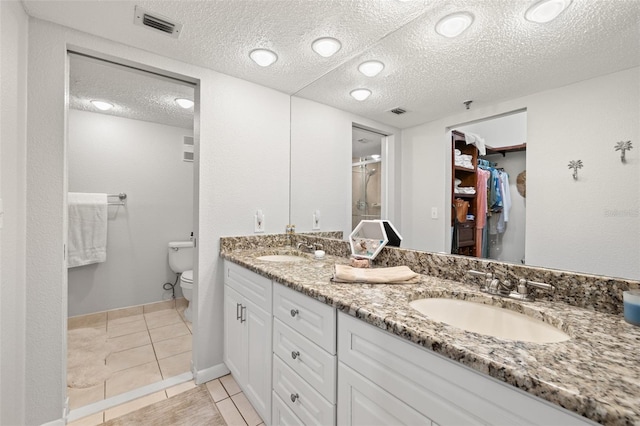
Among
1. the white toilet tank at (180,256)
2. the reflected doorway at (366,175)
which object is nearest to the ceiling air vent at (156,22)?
the reflected doorway at (366,175)

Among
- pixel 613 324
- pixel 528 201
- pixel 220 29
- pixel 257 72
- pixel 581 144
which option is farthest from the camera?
pixel 257 72

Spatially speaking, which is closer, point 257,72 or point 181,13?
point 181,13

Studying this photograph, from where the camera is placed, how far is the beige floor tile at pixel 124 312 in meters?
2.83

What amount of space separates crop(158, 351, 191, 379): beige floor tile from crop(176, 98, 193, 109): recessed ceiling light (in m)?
2.23

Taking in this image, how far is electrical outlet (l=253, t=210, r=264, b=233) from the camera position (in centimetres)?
211

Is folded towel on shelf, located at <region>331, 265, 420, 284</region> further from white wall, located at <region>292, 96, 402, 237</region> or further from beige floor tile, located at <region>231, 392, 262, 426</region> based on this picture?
beige floor tile, located at <region>231, 392, 262, 426</region>

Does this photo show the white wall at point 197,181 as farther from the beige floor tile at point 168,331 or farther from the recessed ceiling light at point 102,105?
the recessed ceiling light at point 102,105

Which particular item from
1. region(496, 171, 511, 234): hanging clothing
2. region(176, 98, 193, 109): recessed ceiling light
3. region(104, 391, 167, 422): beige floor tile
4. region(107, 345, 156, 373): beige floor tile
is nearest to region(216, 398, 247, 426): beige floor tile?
region(104, 391, 167, 422): beige floor tile

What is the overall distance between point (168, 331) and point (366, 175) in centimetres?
238

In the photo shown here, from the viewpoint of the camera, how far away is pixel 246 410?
1594mm

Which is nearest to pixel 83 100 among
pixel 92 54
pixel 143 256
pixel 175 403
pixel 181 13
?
pixel 92 54

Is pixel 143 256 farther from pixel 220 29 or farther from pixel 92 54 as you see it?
pixel 220 29

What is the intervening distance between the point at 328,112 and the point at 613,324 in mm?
1855

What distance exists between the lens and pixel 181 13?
4.49ft
